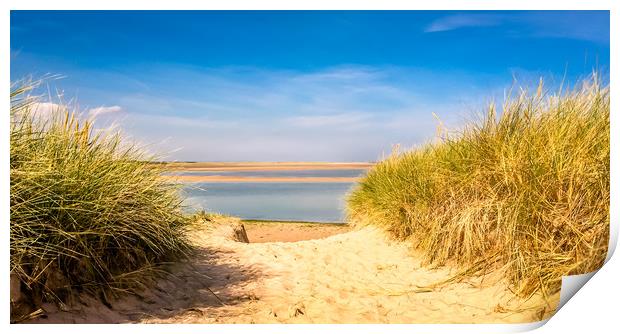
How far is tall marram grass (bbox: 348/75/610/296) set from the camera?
269 cm

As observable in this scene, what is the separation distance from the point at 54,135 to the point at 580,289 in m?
3.11

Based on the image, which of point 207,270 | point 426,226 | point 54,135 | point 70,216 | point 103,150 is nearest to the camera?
point 70,216

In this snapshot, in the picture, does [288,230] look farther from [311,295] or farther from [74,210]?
[74,210]

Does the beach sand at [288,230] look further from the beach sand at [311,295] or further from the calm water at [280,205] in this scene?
the beach sand at [311,295]

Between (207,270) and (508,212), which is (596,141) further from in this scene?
(207,270)

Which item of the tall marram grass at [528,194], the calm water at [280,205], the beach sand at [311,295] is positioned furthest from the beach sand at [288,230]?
the tall marram grass at [528,194]

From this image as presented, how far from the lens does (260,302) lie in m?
2.96

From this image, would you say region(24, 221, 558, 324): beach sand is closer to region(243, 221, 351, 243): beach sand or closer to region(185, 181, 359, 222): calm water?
region(185, 181, 359, 222): calm water

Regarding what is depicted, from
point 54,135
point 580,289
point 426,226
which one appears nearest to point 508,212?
point 580,289

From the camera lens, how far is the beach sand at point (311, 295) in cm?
→ 261

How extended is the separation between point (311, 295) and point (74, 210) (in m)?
1.55

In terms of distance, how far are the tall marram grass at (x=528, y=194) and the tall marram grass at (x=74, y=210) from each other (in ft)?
6.99

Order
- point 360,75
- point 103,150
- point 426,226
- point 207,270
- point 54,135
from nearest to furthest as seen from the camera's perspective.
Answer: point 54,135 → point 360,75 → point 103,150 → point 207,270 → point 426,226

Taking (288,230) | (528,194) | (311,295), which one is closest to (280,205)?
(288,230)
